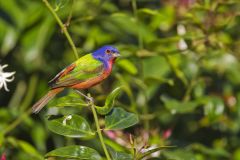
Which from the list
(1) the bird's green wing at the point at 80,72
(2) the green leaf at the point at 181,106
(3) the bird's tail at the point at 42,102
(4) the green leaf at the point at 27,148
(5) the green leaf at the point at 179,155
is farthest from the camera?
(2) the green leaf at the point at 181,106

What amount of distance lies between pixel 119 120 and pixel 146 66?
1.48m

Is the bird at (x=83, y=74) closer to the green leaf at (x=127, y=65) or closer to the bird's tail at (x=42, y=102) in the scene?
the bird's tail at (x=42, y=102)

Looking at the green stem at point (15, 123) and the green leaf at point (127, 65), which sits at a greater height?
the green leaf at point (127, 65)

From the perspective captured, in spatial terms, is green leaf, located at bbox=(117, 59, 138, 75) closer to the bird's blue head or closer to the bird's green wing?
the bird's blue head

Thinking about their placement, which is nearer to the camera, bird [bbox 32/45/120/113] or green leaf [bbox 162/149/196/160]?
bird [bbox 32/45/120/113]

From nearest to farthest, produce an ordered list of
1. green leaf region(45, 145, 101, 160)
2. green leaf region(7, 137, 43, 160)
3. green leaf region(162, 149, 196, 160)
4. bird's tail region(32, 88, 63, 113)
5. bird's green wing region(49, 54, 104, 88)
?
green leaf region(45, 145, 101, 160) → bird's green wing region(49, 54, 104, 88) → bird's tail region(32, 88, 63, 113) → green leaf region(162, 149, 196, 160) → green leaf region(7, 137, 43, 160)

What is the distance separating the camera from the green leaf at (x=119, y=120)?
6.70 ft

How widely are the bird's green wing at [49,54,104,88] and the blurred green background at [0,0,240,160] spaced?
0.43 metres

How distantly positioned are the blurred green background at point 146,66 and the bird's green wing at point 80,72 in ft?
1.41

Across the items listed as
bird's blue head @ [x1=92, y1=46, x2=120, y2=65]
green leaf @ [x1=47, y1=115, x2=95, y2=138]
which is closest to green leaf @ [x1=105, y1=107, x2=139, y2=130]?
green leaf @ [x1=47, y1=115, x2=95, y2=138]

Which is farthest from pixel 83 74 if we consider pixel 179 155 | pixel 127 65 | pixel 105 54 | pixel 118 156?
pixel 127 65

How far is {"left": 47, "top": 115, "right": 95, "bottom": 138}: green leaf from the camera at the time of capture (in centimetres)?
198

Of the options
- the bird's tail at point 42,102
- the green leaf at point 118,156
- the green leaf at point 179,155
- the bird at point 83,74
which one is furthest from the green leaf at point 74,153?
the green leaf at point 179,155

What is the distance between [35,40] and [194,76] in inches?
30.5
